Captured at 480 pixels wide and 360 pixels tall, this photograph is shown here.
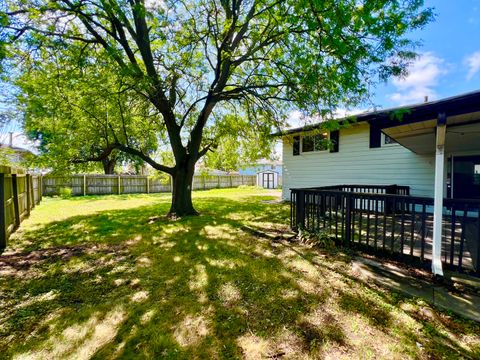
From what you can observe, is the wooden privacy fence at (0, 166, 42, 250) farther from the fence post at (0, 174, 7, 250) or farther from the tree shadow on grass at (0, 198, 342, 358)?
the tree shadow on grass at (0, 198, 342, 358)

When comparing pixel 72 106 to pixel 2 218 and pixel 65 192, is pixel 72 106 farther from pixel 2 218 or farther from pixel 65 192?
pixel 65 192

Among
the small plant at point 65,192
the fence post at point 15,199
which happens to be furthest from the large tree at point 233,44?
the small plant at point 65,192

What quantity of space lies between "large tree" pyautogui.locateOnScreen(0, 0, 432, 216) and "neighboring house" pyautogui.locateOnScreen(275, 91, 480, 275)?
127 cm

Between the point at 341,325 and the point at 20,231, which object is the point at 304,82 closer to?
the point at 341,325

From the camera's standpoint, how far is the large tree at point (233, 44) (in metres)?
4.79

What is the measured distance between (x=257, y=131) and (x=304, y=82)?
373 cm

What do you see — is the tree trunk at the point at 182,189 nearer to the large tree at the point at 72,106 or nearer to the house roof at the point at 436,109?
the large tree at the point at 72,106

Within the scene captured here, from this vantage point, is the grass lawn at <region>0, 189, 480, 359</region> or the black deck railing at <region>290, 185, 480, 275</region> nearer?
the grass lawn at <region>0, 189, 480, 359</region>

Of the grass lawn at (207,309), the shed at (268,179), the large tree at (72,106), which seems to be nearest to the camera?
the grass lawn at (207,309)

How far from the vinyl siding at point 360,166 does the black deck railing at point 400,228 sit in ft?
4.79

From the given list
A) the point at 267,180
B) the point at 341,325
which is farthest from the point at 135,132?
the point at 267,180

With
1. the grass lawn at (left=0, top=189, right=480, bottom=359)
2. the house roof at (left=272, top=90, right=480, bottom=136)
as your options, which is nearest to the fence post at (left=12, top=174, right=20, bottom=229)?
the grass lawn at (left=0, top=189, right=480, bottom=359)

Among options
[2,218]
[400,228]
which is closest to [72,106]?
[2,218]

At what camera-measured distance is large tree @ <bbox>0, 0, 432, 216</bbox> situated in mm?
4789
